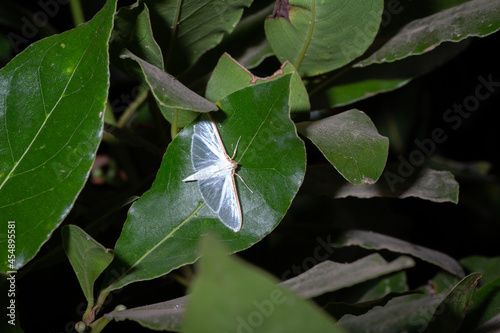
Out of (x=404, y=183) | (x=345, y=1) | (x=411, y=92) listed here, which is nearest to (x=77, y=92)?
(x=345, y=1)

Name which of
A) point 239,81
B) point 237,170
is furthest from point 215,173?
point 239,81

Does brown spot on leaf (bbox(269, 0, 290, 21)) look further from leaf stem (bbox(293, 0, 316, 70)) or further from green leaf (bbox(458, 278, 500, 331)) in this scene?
green leaf (bbox(458, 278, 500, 331))

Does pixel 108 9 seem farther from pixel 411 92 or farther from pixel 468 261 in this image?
pixel 411 92

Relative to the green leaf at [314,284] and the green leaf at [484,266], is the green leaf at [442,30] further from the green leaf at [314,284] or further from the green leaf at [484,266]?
the green leaf at [484,266]

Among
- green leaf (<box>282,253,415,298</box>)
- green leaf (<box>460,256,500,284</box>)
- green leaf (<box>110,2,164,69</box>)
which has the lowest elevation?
green leaf (<box>460,256,500,284</box>)

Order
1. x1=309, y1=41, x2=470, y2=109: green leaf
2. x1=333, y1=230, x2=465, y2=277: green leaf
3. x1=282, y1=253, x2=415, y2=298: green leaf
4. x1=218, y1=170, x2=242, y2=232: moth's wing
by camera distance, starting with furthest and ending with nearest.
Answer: x1=309, y1=41, x2=470, y2=109: green leaf < x1=333, y1=230, x2=465, y2=277: green leaf < x1=218, y1=170, x2=242, y2=232: moth's wing < x1=282, y1=253, x2=415, y2=298: green leaf

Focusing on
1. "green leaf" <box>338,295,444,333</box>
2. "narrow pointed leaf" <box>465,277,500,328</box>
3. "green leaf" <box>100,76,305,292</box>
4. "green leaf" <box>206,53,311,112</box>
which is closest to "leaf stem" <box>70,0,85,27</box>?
"green leaf" <box>206,53,311,112</box>

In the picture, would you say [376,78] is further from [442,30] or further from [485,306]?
[485,306]
